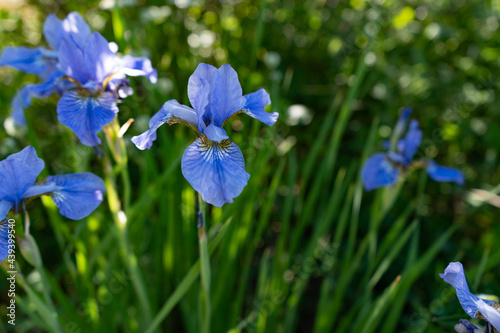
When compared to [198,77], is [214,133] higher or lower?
lower

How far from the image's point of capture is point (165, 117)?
95cm

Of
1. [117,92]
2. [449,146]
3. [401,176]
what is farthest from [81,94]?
[449,146]

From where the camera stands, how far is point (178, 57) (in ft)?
7.86

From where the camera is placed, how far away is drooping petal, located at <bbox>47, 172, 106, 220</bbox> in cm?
104

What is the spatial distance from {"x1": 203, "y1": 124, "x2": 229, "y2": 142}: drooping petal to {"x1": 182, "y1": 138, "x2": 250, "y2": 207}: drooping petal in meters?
0.04

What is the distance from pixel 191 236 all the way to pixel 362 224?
36.6 inches

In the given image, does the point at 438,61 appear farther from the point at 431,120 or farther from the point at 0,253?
the point at 0,253

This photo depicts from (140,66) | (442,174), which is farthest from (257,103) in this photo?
(442,174)

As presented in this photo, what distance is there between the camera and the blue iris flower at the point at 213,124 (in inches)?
34.0

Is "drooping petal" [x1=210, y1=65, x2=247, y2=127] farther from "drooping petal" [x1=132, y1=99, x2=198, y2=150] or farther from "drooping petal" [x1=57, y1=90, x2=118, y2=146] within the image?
"drooping petal" [x1=57, y1=90, x2=118, y2=146]

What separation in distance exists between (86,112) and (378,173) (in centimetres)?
104

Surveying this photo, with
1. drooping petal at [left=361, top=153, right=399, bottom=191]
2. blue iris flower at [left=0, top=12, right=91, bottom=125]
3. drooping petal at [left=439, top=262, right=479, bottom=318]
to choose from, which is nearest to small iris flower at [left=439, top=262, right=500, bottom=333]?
drooping petal at [left=439, top=262, right=479, bottom=318]

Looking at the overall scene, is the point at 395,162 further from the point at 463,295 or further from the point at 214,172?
the point at 214,172

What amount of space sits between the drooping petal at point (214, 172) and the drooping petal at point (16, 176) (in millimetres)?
364
